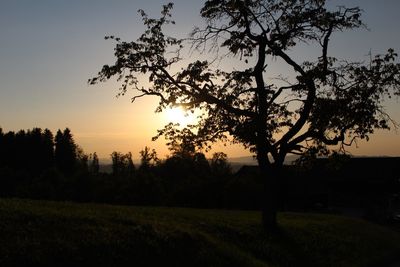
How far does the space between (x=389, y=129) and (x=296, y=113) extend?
403 cm

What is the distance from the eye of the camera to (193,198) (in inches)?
1987

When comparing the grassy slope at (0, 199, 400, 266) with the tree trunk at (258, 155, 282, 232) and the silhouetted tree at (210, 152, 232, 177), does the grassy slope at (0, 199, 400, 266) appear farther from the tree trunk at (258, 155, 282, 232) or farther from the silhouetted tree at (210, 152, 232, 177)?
the silhouetted tree at (210, 152, 232, 177)

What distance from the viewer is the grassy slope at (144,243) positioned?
470 inches

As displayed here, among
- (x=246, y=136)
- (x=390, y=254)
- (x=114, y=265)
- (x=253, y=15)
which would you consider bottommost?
(x=390, y=254)

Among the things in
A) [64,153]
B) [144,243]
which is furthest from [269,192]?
[64,153]

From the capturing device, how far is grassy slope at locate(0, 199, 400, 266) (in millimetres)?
11938

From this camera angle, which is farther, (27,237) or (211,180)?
(211,180)

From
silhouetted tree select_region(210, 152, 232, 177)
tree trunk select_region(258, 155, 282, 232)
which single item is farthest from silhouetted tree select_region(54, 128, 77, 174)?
tree trunk select_region(258, 155, 282, 232)

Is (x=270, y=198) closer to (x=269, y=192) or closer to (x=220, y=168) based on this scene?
(x=269, y=192)

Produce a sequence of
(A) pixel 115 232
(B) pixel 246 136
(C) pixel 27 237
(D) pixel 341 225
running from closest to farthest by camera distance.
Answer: (C) pixel 27 237
(A) pixel 115 232
(B) pixel 246 136
(D) pixel 341 225

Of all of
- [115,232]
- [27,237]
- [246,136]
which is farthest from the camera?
[246,136]

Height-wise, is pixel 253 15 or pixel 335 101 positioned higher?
pixel 253 15

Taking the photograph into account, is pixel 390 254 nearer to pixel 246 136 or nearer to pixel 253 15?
pixel 246 136

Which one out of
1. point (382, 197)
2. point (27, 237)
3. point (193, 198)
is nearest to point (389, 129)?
point (27, 237)
